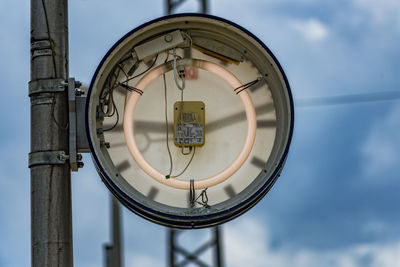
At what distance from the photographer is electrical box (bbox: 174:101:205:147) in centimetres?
505

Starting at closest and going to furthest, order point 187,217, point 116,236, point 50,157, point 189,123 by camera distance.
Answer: point 187,217
point 50,157
point 189,123
point 116,236

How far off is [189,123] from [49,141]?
69 centimetres

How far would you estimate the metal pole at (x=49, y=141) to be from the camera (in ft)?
16.1

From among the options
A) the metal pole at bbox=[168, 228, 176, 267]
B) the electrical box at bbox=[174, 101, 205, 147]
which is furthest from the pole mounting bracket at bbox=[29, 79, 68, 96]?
the metal pole at bbox=[168, 228, 176, 267]

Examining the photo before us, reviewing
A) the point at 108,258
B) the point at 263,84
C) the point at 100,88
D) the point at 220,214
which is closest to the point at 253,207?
the point at 220,214

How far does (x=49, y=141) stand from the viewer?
4.98 meters

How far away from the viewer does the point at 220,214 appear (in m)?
4.82

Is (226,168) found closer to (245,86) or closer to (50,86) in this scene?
(245,86)

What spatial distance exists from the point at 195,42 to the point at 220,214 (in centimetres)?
93

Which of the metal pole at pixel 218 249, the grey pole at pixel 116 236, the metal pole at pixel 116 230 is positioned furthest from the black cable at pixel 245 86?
the metal pole at pixel 218 249

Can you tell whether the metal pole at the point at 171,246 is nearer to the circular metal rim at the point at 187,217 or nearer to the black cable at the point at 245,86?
the black cable at the point at 245,86

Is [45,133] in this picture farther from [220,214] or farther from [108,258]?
[108,258]

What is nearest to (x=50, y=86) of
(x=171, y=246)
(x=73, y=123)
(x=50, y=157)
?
(x=73, y=123)

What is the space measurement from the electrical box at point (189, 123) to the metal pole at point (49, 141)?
552 mm
